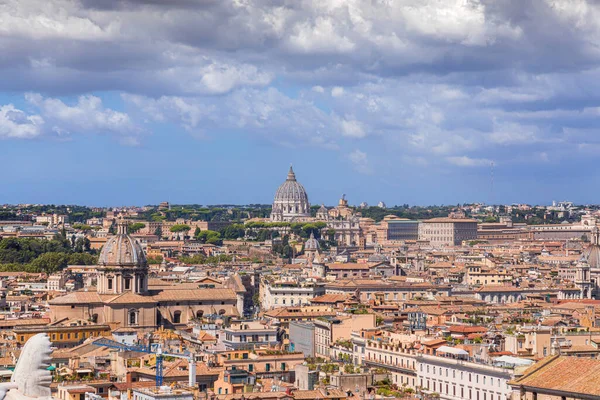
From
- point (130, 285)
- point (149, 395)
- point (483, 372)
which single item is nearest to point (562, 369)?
point (149, 395)

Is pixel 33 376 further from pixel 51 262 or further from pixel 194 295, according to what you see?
pixel 51 262

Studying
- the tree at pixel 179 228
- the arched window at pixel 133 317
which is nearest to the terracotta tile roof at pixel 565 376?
the arched window at pixel 133 317

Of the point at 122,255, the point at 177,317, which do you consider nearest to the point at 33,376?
the point at 177,317

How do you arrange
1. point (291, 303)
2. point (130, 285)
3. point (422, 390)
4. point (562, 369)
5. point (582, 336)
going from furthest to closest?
point (291, 303)
point (130, 285)
point (582, 336)
point (422, 390)
point (562, 369)

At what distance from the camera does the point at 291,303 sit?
82000 millimetres

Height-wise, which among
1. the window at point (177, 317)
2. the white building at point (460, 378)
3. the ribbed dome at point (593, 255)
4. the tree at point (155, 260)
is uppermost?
the ribbed dome at point (593, 255)

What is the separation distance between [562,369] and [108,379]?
46.5 feet

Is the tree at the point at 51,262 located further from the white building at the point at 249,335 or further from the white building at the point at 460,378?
the white building at the point at 460,378

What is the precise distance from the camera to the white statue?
4.78 meters

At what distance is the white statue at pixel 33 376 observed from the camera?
4.78 m

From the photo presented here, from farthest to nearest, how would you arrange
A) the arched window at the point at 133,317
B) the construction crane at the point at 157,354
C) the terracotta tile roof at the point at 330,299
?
the terracotta tile roof at the point at 330,299
the arched window at the point at 133,317
the construction crane at the point at 157,354

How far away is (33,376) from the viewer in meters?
4.80

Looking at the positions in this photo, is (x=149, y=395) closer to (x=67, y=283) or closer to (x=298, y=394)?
(x=298, y=394)

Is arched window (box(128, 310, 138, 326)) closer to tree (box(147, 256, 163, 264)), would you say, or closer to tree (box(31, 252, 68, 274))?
tree (box(31, 252, 68, 274))
